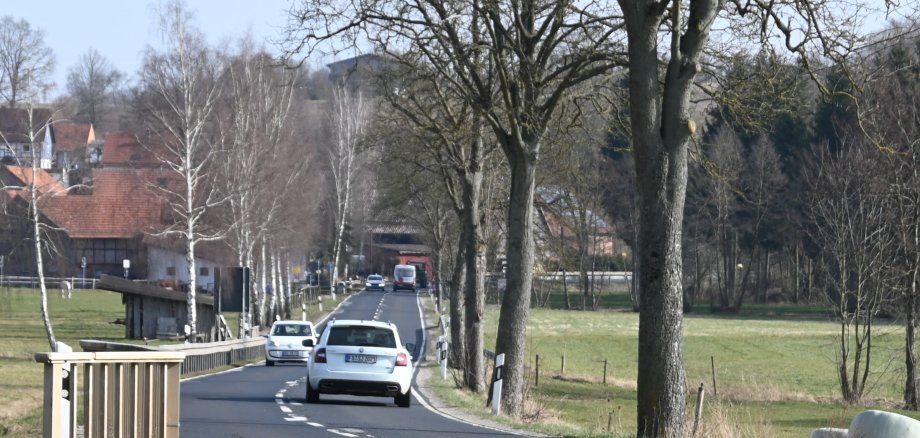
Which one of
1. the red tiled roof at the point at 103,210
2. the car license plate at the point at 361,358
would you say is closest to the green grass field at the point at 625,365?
the car license plate at the point at 361,358

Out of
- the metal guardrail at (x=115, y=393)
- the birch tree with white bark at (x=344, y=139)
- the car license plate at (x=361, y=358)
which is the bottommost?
the car license plate at (x=361, y=358)

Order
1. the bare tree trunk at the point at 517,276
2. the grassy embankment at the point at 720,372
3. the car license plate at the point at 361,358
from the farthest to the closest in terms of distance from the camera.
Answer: the grassy embankment at the point at 720,372 → the bare tree trunk at the point at 517,276 → the car license plate at the point at 361,358

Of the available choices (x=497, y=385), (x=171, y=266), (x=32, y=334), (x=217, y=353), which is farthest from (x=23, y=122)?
(x=171, y=266)

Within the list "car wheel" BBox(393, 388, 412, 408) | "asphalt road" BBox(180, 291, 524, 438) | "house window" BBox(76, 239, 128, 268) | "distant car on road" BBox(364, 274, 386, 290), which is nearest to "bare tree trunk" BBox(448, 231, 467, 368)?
"asphalt road" BBox(180, 291, 524, 438)

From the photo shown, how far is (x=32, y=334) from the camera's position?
5559 centimetres

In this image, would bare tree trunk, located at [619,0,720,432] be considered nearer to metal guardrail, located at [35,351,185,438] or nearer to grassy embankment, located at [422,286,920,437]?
grassy embankment, located at [422,286,920,437]

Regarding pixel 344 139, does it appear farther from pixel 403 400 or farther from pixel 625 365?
pixel 403 400

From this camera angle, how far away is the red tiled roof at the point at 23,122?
46156 millimetres

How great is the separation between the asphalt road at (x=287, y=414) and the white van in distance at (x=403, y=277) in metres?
80.0

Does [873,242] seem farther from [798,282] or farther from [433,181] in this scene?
[798,282]

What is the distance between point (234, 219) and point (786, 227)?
A: 1602 inches

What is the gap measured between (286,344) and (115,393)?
32503mm

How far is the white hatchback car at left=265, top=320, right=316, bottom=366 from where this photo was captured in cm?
4041

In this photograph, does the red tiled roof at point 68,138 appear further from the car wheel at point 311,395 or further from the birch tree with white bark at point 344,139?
the car wheel at point 311,395
